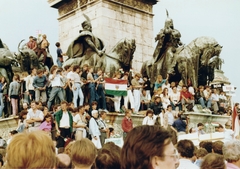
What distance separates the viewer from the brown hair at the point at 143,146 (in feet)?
9.48

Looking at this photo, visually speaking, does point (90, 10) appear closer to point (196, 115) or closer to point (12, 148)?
point (196, 115)

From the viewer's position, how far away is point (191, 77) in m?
19.6

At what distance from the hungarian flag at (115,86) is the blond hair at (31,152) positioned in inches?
519

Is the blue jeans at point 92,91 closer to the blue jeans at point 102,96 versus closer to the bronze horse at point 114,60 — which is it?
the blue jeans at point 102,96

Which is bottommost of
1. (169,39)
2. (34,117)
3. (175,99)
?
(34,117)

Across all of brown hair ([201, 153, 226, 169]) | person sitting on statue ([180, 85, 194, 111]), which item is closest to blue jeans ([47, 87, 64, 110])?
person sitting on statue ([180, 85, 194, 111])

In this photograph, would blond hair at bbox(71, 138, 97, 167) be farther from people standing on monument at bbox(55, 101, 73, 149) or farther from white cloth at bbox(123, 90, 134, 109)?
white cloth at bbox(123, 90, 134, 109)

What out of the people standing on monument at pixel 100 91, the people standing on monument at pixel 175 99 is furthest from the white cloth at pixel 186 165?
the people standing on monument at pixel 175 99

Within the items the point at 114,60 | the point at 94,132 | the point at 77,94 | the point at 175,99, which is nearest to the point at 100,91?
the point at 77,94

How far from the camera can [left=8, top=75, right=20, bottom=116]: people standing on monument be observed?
48.2ft

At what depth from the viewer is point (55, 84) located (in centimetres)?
1417

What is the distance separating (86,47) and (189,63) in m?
4.08

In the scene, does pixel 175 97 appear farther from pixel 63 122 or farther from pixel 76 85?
pixel 63 122

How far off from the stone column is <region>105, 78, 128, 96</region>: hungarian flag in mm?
4984
